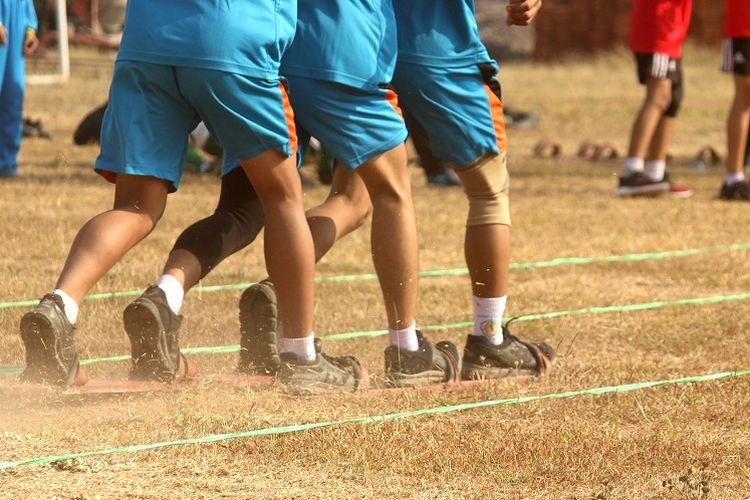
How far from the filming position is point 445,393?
14.5ft

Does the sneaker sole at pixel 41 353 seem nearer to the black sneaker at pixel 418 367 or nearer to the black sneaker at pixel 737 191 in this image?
the black sneaker at pixel 418 367

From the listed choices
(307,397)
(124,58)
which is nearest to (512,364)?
(307,397)

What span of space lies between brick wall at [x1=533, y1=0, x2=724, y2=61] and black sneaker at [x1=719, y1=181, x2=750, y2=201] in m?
15.0

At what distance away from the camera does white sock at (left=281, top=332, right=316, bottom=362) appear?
14.0 ft

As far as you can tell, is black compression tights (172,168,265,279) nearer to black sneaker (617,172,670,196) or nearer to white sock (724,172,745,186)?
black sneaker (617,172,670,196)

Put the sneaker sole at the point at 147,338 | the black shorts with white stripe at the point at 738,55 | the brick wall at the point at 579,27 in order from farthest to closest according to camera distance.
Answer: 1. the brick wall at the point at 579,27
2. the black shorts with white stripe at the point at 738,55
3. the sneaker sole at the point at 147,338

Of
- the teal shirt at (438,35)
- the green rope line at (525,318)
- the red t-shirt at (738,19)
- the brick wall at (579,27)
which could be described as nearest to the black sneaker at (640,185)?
the red t-shirt at (738,19)

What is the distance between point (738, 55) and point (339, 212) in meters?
5.16

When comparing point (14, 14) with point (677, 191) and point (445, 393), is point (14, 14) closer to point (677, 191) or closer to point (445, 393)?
point (677, 191)

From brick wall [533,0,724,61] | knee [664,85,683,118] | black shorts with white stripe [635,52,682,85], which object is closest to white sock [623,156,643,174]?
knee [664,85,683,118]

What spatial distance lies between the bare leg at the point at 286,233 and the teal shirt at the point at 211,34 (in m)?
0.28

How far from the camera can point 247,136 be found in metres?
4.04

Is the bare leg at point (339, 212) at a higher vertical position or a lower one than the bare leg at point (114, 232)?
lower

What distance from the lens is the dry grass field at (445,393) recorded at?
11.6 feet
